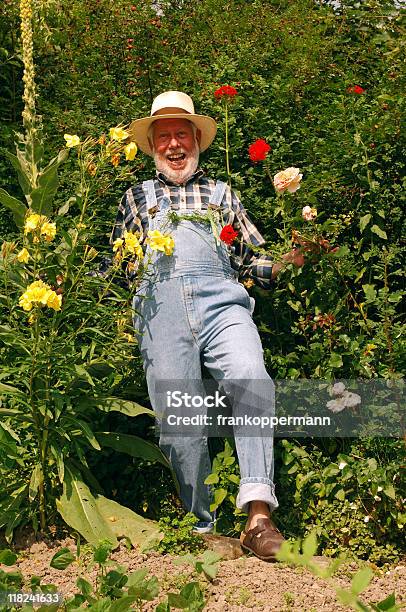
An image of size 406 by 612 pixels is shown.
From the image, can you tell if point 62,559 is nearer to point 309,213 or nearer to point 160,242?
point 160,242

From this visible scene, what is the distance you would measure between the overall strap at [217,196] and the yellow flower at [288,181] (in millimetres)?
275

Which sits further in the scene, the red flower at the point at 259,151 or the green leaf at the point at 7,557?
the red flower at the point at 259,151

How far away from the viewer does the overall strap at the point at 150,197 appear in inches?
176

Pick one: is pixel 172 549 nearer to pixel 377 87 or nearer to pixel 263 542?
pixel 263 542

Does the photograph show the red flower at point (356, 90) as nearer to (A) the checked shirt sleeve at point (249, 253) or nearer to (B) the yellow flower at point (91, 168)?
(A) the checked shirt sleeve at point (249, 253)

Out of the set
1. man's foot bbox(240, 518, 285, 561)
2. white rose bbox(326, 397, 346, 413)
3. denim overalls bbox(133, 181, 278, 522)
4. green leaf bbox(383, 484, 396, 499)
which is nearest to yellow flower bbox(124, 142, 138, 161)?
denim overalls bbox(133, 181, 278, 522)

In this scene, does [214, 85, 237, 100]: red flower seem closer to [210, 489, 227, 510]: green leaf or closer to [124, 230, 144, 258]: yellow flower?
[124, 230, 144, 258]: yellow flower

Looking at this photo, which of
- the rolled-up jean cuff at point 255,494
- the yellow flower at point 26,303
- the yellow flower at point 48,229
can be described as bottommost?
the rolled-up jean cuff at point 255,494

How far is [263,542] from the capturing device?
371 centimetres

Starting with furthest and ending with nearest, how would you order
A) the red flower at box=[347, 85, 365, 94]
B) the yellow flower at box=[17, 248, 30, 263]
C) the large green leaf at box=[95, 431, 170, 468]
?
the red flower at box=[347, 85, 365, 94], the large green leaf at box=[95, 431, 170, 468], the yellow flower at box=[17, 248, 30, 263]

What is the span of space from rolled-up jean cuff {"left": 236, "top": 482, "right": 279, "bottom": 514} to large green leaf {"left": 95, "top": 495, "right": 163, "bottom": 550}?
356 mm

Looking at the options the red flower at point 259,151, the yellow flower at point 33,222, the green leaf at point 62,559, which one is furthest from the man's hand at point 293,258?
the green leaf at point 62,559

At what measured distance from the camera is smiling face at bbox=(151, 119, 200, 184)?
15.1 ft

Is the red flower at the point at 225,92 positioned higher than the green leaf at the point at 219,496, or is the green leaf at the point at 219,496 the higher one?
the red flower at the point at 225,92
